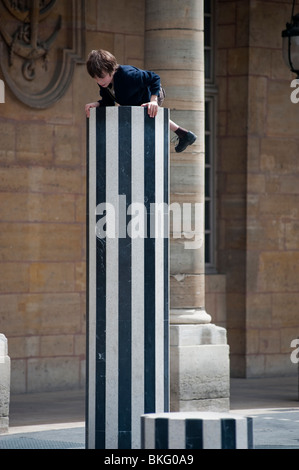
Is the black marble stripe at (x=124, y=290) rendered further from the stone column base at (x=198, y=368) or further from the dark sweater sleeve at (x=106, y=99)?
the stone column base at (x=198, y=368)

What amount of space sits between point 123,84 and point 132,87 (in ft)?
0.18

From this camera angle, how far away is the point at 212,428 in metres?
5.77

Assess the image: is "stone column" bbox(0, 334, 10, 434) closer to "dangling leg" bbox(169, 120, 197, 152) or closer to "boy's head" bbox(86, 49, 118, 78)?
"dangling leg" bbox(169, 120, 197, 152)

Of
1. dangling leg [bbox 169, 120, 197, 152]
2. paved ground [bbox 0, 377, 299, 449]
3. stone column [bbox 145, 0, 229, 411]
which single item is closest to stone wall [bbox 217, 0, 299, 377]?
paved ground [bbox 0, 377, 299, 449]

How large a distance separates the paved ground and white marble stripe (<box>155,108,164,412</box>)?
68.2 inches

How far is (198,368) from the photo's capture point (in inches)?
427

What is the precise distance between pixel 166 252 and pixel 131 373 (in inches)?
28.6

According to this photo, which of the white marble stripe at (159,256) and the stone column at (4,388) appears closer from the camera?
the white marble stripe at (159,256)

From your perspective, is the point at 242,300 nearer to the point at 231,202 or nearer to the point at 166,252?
the point at 231,202

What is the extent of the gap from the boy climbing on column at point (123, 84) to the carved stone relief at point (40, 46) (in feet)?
17.4

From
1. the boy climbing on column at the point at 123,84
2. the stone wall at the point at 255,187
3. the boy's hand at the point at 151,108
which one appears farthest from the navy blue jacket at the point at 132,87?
the stone wall at the point at 255,187

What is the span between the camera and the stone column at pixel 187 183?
10938mm

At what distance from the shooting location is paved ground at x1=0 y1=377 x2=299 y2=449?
9.04m
